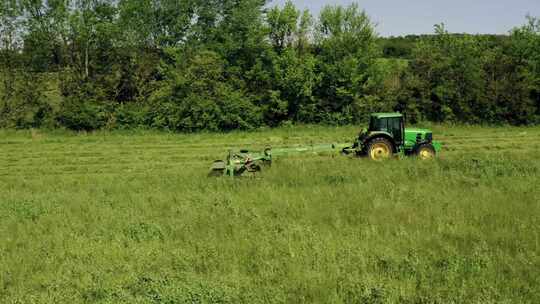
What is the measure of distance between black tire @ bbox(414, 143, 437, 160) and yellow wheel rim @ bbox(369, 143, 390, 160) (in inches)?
43.7

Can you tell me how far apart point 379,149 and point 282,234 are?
24.4ft

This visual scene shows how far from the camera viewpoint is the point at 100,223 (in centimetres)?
847

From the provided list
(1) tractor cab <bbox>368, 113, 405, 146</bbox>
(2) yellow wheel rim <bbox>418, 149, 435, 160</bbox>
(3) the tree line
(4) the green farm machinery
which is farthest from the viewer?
(3) the tree line

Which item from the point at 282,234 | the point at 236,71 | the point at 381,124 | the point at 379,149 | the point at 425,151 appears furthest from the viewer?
the point at 236,71

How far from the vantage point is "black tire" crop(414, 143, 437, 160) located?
1440cm

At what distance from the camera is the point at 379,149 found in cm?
1407

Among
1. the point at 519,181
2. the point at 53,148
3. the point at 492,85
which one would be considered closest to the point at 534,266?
the point at 519,181

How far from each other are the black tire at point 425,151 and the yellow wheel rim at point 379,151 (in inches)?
43.7

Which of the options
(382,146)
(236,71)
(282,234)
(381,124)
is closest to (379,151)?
(382,146)

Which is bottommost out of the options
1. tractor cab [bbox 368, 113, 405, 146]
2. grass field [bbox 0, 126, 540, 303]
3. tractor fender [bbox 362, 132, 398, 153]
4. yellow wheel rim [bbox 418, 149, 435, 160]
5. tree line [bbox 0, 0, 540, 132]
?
grass field [bbox 0, 126, 540, 303]

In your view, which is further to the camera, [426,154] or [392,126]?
[426,154]

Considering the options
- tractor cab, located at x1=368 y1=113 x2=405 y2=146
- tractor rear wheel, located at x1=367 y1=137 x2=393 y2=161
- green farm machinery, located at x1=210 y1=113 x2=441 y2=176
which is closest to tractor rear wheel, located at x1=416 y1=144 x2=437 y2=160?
green farm machinery, located at x1=210 y1=113 x2=441 y2=176

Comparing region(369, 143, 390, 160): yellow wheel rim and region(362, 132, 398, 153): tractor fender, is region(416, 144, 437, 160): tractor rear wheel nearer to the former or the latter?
region(362, 132, 398, 153): tractor fender

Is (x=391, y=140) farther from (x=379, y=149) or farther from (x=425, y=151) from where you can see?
(x=425, y=151)
